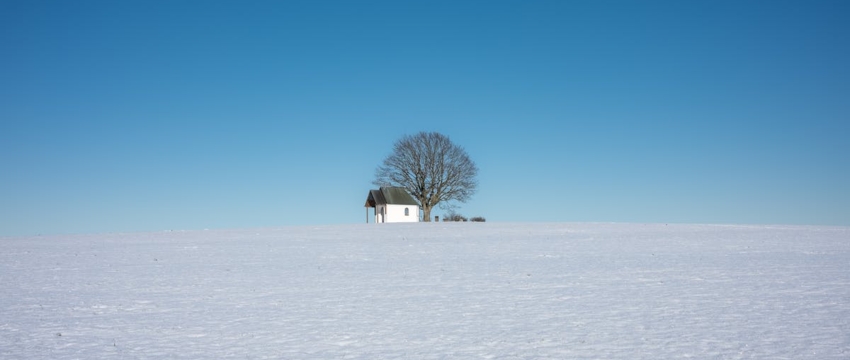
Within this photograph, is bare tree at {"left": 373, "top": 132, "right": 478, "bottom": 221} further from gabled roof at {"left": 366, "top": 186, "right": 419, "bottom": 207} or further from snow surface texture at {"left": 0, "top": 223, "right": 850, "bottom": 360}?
snow surface texture at {"left": 0, "top": 223, "right": 850, "bottom": 360}

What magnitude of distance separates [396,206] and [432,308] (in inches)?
2498

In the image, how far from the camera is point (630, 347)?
8.03 meters

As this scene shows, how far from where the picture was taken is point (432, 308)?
10961 millimetres

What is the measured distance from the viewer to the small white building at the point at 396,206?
7394 centimetres

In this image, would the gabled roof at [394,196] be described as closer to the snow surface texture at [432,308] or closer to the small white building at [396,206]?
the small white building at [396,206]

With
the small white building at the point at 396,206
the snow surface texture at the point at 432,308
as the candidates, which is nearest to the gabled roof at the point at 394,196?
the small white building at the point at 396,206

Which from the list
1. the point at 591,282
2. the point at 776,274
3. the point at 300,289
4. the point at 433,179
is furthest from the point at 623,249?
the point at 433,179

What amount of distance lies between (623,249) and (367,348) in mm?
17782

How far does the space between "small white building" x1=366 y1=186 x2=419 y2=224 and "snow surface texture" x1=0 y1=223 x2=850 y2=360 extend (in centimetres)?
5311

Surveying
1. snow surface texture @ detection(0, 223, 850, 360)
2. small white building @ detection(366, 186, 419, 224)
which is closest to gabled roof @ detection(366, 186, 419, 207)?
small white building @ detection(366, 186, 419, 224)

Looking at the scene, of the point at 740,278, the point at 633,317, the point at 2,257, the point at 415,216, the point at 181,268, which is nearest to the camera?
the point at 633,317

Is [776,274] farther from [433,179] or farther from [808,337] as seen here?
[433,179]

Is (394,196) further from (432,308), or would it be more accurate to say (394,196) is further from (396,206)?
(432,308)

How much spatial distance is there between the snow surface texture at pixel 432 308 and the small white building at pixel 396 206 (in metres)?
53.1
